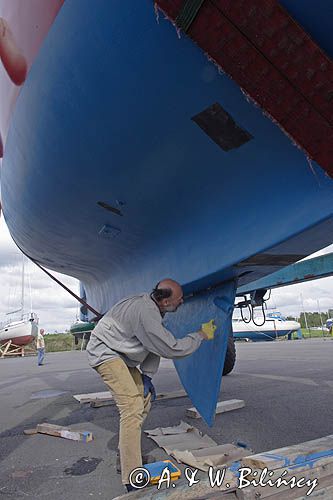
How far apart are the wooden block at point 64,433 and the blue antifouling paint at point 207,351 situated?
0.88 meters

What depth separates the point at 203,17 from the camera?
1.42 m

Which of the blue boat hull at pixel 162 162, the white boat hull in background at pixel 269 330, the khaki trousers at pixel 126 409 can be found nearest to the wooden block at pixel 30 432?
the blue boat hull at pixel 162 162

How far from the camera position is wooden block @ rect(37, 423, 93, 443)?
2.93 m

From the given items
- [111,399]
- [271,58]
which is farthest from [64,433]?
[271,58]

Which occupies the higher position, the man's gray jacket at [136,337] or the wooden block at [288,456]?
the man's gray jacket at [136,337]

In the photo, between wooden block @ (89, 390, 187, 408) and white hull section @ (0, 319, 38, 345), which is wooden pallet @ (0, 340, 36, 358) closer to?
white hull section @ (0, 319, 38, 345)

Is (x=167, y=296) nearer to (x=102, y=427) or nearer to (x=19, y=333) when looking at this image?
(x=102, y=427)

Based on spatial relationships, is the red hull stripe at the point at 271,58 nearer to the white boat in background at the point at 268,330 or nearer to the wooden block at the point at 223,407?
the wooden block at the point at 223,407

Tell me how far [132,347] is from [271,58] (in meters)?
1.55

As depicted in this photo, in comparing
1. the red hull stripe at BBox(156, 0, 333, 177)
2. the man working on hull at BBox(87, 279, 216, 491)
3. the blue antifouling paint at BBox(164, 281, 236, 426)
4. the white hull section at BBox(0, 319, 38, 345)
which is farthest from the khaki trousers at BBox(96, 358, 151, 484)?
the white hull section at BBox(0, 319, 38, 345)

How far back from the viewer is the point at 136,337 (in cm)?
213

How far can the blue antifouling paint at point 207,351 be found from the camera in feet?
8.02

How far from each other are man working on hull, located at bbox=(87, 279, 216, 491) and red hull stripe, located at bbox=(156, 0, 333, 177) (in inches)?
42.2

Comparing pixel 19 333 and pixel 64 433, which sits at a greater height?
pixel 19 333
